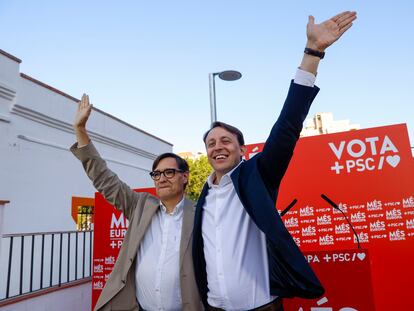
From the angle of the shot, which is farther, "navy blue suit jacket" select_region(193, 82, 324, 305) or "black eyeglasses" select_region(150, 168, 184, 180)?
"black eyeglasses" select_region(150, 168, 184, 180)

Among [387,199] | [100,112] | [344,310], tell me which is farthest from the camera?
[100,112]

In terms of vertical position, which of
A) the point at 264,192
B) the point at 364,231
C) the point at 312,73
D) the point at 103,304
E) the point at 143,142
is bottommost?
the point at 103,304

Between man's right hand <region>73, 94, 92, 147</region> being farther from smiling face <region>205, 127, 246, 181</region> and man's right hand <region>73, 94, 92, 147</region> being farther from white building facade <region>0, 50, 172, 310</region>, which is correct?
white building facade <region>0, 50, 172, 310</region>

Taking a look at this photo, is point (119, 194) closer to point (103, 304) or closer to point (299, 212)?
point (103, 304)

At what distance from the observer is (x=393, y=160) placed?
12.7 ft

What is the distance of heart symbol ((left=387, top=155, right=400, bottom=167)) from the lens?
3853mm

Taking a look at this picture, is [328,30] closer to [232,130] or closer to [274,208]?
[232,130]

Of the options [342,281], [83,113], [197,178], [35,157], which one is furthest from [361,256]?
[197,178]

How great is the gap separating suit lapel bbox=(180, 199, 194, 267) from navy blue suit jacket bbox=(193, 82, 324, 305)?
593 mm

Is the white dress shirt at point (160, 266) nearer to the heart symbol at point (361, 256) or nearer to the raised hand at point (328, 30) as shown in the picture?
the heart symbol at point (361, 256)

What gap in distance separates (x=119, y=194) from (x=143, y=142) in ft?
36.7

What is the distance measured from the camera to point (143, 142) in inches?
525

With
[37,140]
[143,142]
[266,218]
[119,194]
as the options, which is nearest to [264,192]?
[266,218]

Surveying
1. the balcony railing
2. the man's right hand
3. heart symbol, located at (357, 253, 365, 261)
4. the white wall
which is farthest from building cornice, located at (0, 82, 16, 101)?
heart symbol, located at (357, 253, 365, 261)
